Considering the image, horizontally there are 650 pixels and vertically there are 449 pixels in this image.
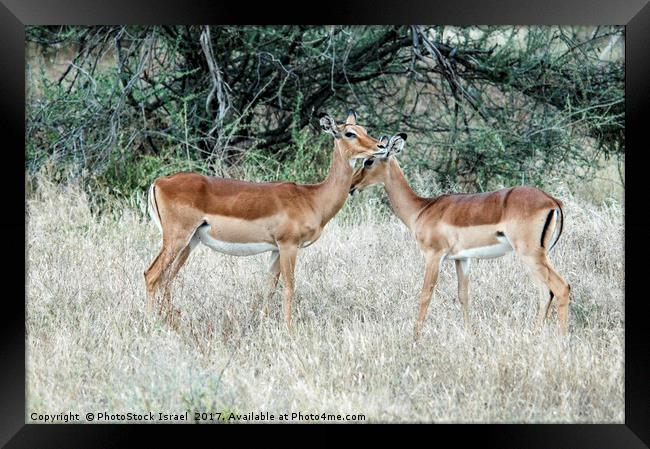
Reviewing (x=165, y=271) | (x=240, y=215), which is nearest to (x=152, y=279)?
(x=165, y=271)

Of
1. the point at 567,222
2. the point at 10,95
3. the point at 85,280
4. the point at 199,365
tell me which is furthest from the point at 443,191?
the point at 10,95

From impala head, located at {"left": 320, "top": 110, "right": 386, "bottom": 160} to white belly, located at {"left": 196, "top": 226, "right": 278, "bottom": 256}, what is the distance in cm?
79

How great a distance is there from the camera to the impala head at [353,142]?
18.9 ft

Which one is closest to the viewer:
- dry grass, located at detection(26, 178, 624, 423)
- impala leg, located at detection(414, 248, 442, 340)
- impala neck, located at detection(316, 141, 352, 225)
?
dry grass, located at detection(26, 178, 624, 423)

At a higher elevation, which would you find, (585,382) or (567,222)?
(567,222)

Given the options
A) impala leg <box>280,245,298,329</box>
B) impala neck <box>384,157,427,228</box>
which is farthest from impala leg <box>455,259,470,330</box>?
impala leg <box>280,245,298,329</box>

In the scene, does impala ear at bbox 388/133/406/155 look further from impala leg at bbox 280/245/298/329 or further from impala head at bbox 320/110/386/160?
impala leg at bbox 280/245/298/329

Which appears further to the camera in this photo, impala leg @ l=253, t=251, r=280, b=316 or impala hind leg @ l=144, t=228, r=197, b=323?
impala leg @ l=253, t=251, r=280, b=316

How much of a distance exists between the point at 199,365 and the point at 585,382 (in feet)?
6.87

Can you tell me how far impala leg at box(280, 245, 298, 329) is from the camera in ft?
18.7

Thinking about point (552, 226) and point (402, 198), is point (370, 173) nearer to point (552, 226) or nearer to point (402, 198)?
point (402, 198)

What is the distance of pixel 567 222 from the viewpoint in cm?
792

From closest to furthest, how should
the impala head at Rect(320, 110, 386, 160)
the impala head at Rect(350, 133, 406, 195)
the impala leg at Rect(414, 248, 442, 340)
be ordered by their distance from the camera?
1. the impala leg at Rect(414, 248, 442, 340)
2. the impala head at Rect(320, 110, 386, 160)
3. the impala head at Rect(350, 133, 406, 195)

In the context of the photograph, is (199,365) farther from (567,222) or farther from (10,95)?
(567,222)
